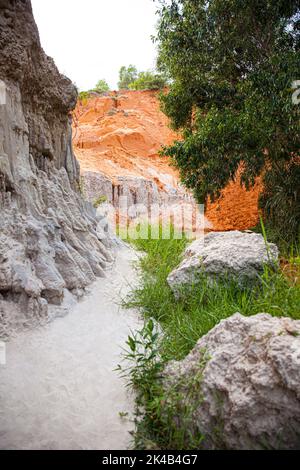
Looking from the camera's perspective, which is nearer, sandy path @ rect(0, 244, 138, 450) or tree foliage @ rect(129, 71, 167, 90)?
sandy path @ rect(0, 244, 138, 450)

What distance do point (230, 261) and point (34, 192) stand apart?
268 cm

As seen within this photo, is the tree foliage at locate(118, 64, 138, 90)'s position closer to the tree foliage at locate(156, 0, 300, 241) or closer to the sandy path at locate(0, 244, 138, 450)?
the tree foliage at locate(156, 0, 300, 241)

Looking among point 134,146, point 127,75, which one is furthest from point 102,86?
point 134,146

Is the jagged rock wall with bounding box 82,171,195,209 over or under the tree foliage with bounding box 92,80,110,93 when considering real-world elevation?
under

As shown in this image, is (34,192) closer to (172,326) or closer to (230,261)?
(172,326)

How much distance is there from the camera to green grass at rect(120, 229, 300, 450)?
1.90m

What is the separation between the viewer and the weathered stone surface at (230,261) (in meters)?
3.37

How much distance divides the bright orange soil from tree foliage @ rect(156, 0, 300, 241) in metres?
2.22

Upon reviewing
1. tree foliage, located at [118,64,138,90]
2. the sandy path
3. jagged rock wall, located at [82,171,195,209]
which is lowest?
the sandy path

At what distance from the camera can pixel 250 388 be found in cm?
175

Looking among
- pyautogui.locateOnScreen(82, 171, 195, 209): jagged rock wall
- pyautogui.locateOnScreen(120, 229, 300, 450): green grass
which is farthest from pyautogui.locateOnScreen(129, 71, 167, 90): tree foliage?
pyautogui.locateOnScreen(120, 229, 300, 450): green grass

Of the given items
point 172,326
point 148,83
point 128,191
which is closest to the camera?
point 172,326

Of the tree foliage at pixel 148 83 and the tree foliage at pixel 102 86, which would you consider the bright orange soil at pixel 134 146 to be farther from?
the tree foliage at pixel 102 86
